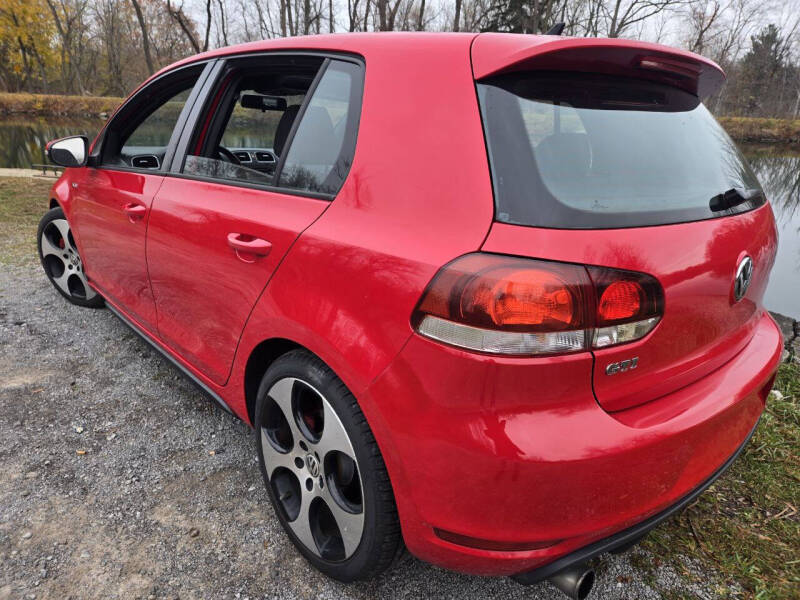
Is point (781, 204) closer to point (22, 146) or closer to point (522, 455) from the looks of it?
point (522, 455)

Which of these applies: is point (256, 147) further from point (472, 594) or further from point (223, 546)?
point (472, 594)

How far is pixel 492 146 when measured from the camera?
1.27 m

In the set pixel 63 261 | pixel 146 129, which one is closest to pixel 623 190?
pixel 146 129

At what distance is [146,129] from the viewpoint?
3139mm

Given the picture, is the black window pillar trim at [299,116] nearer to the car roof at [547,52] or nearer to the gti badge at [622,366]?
the car roof at [547,52]

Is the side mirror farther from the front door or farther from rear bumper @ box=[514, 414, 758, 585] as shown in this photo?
rear bumper @ box=[514, 414, 758, 585]

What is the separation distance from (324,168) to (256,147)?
187 centimetres

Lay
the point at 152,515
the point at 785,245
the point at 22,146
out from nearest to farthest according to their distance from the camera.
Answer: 1. the point at 152,515
2. the point at 785,245
3. the point at 22,146

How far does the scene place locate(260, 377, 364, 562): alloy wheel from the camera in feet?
5.14

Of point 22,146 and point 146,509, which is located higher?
point 22,146

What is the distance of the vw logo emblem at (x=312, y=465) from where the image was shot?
169cm

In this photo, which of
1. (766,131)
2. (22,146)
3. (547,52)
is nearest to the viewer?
(547,52)

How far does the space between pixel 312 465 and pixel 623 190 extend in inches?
49.1

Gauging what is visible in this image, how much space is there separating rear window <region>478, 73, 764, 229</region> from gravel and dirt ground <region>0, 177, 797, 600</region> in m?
1.28
